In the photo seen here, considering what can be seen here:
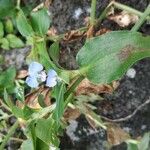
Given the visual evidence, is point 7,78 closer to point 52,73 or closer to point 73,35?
point 73,35

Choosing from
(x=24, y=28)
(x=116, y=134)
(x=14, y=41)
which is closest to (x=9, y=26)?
(x=14, y=41)

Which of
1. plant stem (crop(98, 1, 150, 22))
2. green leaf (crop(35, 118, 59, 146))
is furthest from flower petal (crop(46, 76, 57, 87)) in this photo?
plant stem (crop(98, 1, 150, 22))

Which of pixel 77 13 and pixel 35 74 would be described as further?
pixel 77 13

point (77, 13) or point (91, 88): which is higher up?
point (77, 13)

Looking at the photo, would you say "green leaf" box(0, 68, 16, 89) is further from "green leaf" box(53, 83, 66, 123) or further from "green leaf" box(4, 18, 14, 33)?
"green leaf" box(53, 83, 66, 123)

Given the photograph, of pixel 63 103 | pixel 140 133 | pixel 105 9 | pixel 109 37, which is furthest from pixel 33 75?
pixel 140 133

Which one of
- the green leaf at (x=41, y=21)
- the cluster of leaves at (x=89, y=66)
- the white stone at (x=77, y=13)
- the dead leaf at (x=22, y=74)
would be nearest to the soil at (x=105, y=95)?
the white stone at (x=77, y=13)
